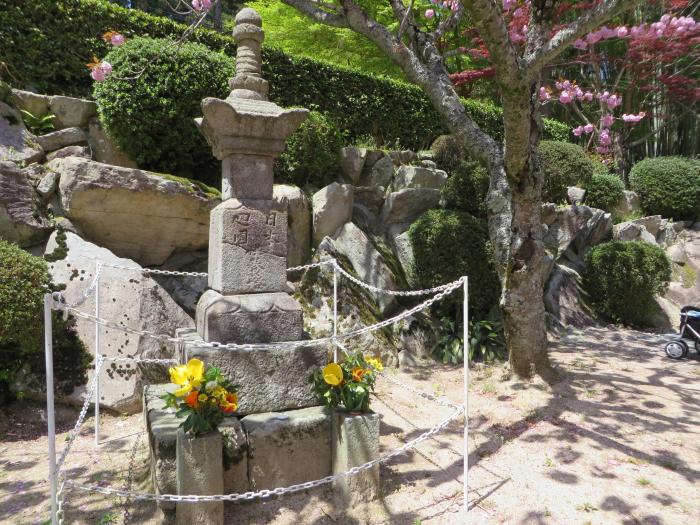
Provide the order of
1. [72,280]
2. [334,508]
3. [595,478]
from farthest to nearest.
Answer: [72,280] < [595,478] < [334,508]

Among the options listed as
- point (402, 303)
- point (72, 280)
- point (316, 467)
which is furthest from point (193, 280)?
point (316, 467)

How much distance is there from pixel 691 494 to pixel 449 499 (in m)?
1.68

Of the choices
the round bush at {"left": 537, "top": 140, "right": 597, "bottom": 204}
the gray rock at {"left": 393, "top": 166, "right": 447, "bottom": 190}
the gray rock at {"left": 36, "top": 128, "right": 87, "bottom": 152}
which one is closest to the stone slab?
the gray rock at {"left": 36, "top": 128, "right": 87, "bottom": 152}

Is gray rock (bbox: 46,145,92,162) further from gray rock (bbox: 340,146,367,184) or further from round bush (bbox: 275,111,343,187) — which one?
gray rock (bbox: 340,146,367,184)

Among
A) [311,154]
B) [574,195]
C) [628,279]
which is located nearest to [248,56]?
[311,154]

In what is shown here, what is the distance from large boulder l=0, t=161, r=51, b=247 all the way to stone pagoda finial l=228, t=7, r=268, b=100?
3.28 meters

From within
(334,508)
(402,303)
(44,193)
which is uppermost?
(44,193)

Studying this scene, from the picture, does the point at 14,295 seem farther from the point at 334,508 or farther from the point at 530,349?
the point at 530,349

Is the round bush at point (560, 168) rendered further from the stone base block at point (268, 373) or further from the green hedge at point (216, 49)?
the stone base block at point (268, 373)

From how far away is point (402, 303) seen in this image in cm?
698

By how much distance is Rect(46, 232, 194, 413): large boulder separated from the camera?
190 inches

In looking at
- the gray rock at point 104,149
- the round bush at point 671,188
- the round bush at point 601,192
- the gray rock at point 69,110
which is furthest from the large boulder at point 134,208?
the round bush at point 671,188

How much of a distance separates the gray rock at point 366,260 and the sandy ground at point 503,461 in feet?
4.77

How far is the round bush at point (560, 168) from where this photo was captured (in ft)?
31.1
